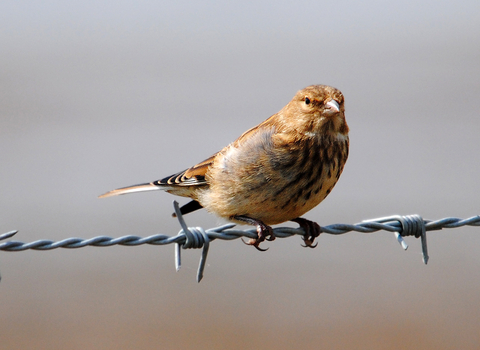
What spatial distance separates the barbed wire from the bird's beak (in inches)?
39.9

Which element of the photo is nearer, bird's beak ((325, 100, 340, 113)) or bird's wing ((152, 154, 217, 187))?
bird's beak ((325, 100, 340, 113))

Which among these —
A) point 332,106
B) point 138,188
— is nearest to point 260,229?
point 332,106

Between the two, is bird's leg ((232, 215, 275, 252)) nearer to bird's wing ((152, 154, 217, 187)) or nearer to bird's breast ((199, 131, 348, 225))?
bird's breast ((199, 131, 348, 225))

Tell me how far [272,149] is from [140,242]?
158cm

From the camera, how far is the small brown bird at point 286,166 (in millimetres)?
4168

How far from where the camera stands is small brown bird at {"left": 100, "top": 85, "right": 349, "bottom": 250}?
13.7ft

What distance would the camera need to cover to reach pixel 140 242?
10.2 feet

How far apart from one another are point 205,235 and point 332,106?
1627 mm

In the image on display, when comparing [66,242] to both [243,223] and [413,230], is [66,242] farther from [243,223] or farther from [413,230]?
[413,230]

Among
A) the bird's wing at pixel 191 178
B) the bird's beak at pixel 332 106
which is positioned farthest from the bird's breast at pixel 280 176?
the bird's wing at pixel 191 178

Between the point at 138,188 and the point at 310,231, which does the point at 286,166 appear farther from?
the point at 138,188

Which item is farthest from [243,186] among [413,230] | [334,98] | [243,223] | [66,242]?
[66,242]

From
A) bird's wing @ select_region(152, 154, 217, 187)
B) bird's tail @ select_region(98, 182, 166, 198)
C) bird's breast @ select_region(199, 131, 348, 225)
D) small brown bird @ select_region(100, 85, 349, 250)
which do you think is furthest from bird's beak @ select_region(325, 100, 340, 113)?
bird's tail @ select_region(98, 182, 166, 198)

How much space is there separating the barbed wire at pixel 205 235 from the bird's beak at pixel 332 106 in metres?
1.01
